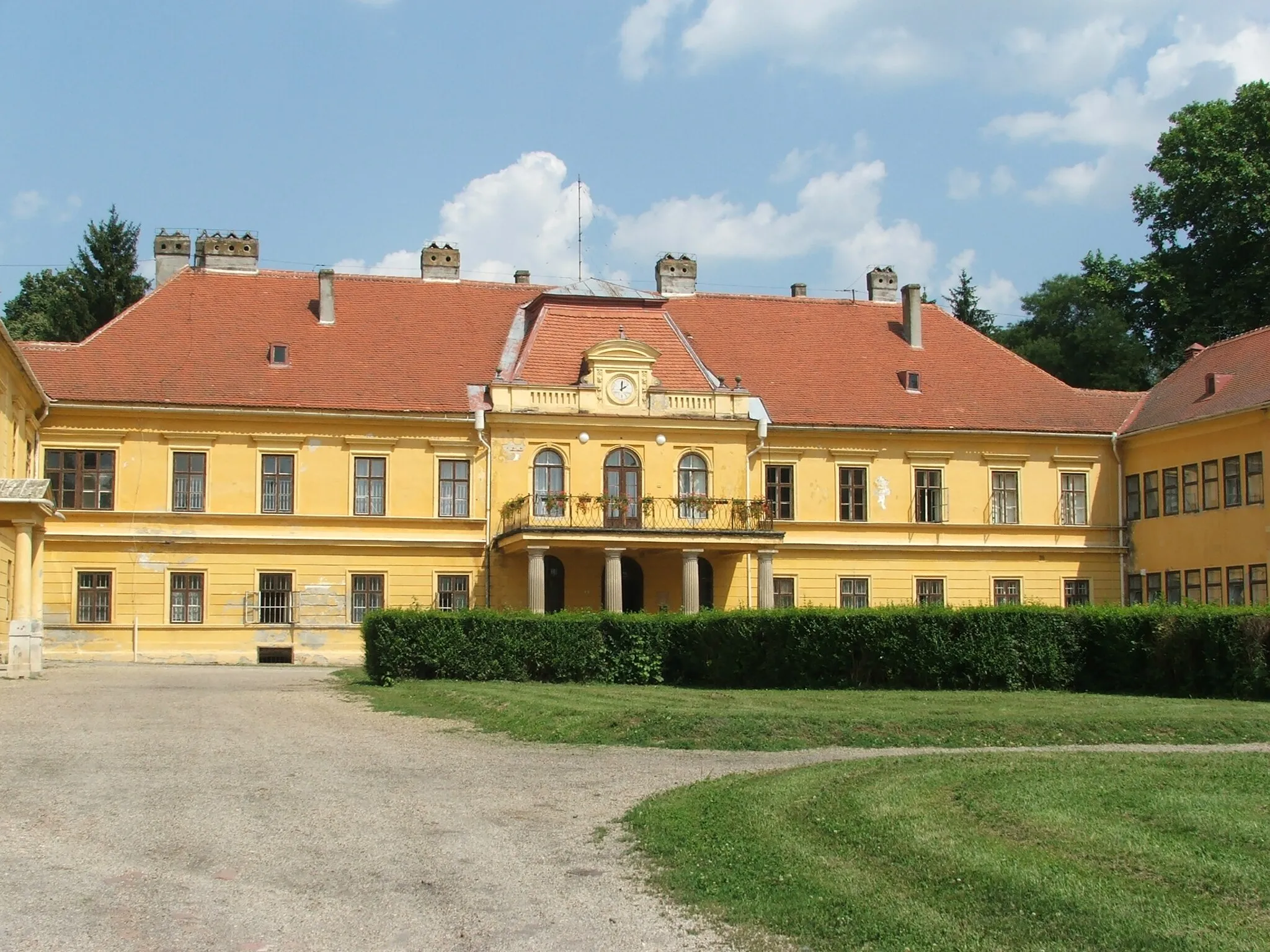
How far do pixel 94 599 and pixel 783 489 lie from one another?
59.8 feet

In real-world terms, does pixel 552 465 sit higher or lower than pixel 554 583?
higher

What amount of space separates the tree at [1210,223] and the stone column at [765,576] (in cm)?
1978

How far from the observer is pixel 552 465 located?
127 ft

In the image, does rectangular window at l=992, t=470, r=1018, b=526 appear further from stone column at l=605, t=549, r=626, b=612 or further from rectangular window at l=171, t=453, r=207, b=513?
rectangular window at l=171, t=453, r=207, b=513

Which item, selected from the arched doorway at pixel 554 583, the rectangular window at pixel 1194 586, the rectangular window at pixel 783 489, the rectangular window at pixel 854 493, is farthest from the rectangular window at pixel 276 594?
the rectangular window at pixel 1194 586

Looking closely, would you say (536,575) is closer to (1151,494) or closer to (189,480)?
(189,480)

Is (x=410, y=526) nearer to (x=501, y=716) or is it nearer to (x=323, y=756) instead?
(x=501, y=716)

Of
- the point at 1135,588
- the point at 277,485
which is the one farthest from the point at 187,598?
the point at 1135,588

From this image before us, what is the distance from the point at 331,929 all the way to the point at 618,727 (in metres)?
9.47

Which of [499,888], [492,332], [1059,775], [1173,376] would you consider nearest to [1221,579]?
[1173,376]

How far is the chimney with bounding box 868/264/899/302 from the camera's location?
1847 inches

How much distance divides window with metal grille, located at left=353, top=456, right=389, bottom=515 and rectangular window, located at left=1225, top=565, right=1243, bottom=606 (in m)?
21.8

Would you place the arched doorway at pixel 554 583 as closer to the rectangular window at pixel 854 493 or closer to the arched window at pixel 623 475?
the arched window at pixel 623 475

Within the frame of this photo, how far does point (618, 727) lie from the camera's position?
17719mm
